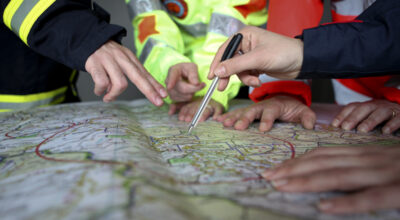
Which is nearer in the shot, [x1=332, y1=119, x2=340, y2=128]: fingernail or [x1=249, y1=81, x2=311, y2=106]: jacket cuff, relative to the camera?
[x1=332, y1=119, x2=340, y2=128]: fingernail

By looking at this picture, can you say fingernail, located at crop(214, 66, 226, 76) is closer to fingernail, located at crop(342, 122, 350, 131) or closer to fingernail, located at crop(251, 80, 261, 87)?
fingernail, located at crop(251, 80, 261, 87)

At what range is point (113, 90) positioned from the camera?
0.57 m

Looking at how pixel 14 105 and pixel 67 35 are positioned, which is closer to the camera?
pixel 67 35

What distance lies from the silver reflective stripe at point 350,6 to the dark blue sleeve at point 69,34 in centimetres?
71

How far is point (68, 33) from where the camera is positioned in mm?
583

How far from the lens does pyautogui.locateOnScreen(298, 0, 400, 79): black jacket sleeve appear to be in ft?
1.70

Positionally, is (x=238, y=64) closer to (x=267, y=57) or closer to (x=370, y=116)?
(x=267, y=57)

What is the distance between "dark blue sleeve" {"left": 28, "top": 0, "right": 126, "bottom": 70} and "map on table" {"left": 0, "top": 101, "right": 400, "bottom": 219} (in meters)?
0.16

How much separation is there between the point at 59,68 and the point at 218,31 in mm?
583

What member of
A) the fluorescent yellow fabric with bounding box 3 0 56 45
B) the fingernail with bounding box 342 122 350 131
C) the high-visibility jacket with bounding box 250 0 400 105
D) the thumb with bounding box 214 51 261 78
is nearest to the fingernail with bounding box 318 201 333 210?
the thumb with bounding box 214 51 261 78

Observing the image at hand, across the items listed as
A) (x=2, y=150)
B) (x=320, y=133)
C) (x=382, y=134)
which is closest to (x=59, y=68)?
(x=2, y=150)

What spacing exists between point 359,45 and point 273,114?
0.24 m

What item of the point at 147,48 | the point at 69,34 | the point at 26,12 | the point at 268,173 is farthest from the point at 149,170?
the point at 147,48

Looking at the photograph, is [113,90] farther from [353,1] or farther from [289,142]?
[353,1]
